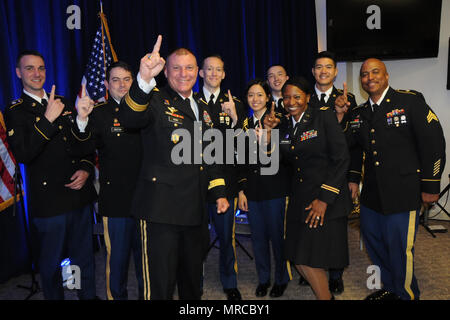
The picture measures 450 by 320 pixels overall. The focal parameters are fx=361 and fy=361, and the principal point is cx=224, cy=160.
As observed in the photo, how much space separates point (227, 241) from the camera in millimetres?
3076

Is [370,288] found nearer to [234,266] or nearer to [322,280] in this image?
[322,280]

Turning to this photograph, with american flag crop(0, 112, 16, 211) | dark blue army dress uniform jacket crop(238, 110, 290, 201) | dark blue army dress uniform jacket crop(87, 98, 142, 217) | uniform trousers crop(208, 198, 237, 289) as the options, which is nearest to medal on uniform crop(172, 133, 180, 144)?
dark blue army dress uniform jacket crop(87, 98, 142, 217)

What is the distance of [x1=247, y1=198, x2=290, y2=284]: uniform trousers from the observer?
3.06m

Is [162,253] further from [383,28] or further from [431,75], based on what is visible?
[431,75]

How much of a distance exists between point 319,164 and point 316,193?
20cm

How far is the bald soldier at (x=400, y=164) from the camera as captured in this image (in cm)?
262

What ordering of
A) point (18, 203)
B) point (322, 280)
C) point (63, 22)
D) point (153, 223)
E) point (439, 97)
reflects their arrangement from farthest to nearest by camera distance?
point (439, 97)
point (63, 22)
point (18, 203)
point (322, 280)
point (153, 223)

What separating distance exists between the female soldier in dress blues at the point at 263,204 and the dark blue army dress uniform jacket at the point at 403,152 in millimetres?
731

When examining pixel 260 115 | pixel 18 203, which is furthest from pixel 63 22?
pixel 260 115

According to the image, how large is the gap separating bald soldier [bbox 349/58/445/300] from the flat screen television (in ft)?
7.77

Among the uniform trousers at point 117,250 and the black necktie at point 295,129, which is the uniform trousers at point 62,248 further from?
the black necktie at point 295,129

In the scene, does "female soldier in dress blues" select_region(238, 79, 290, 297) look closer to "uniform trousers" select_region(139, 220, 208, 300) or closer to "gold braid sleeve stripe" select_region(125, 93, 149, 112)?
"uniform trousers" select_region(139, 220, 208, 300)

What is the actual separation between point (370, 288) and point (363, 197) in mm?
871
